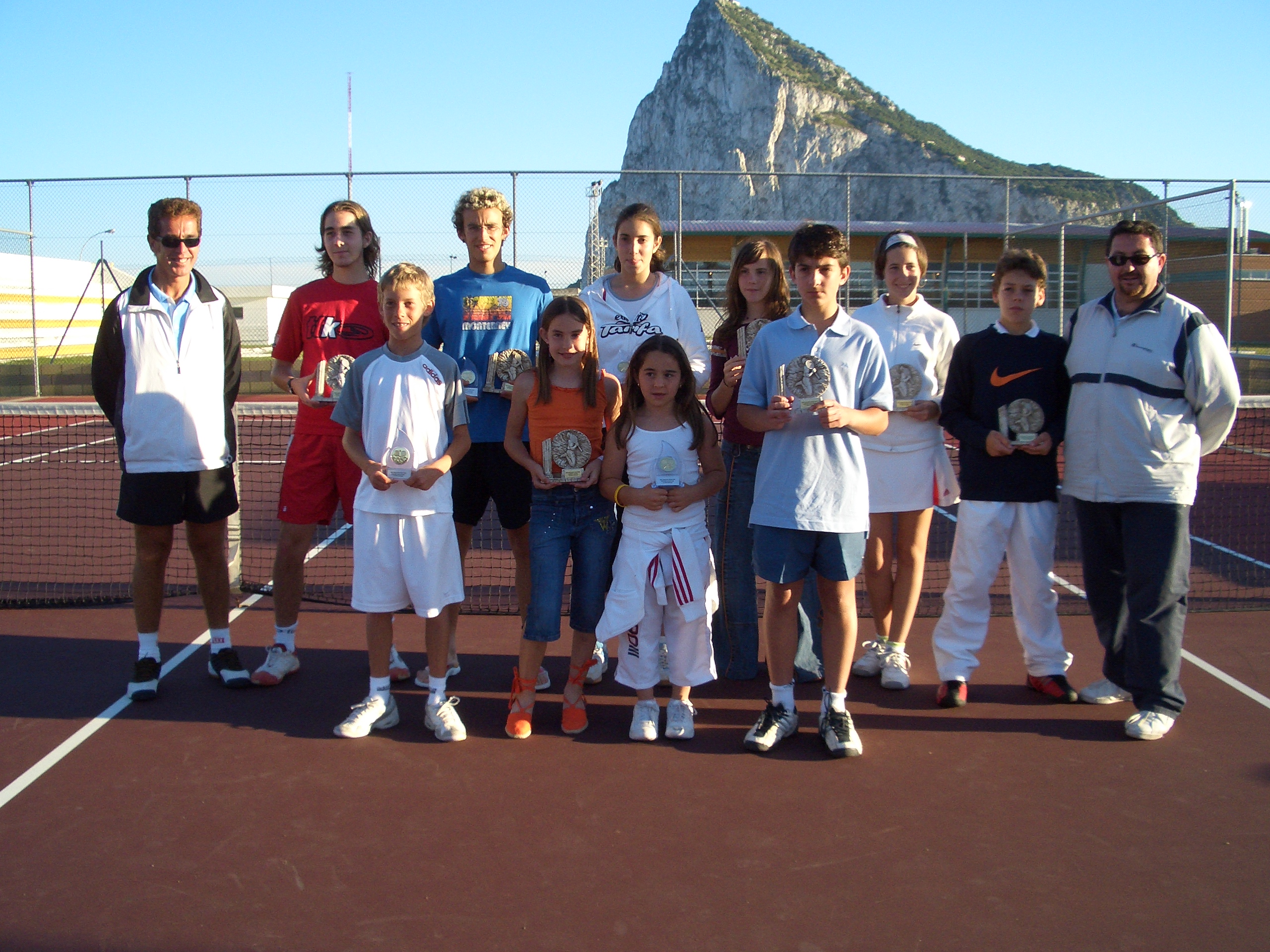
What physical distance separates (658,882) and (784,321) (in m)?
2.10

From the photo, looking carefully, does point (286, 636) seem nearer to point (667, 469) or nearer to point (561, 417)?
point (561, 417)

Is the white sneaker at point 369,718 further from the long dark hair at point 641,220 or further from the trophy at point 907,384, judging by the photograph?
the trophy at point 907,384

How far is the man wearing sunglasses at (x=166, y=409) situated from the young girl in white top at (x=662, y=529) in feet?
6.13

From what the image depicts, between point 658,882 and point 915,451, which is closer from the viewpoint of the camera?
point 658,882

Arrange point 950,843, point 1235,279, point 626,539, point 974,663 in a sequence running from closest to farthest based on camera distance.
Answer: point 950,843 → point 626,539 → point 974,663 → point 1235,279

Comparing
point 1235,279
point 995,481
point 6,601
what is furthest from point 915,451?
point 1235,279

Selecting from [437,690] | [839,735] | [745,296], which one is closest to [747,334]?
[745,296]

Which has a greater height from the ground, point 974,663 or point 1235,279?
point 1235,279

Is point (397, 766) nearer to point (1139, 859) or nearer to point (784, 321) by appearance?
point (784, 321)

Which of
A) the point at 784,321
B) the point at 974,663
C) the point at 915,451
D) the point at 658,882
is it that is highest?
the point at 784,321

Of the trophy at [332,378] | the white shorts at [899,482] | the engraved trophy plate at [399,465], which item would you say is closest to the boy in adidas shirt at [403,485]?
the engraved trophy plate at [399,465]

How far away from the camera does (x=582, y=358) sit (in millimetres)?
3998

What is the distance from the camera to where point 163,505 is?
14.1 ft

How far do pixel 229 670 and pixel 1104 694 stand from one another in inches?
154
